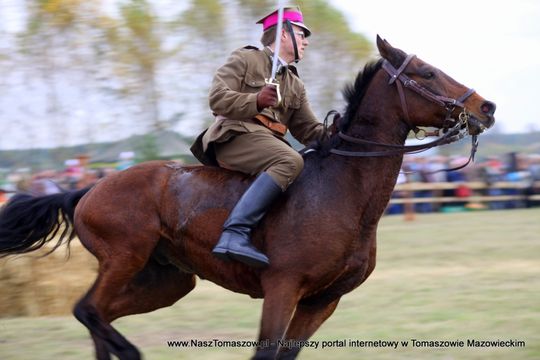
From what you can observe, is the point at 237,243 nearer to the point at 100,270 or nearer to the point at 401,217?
the point at 100,270

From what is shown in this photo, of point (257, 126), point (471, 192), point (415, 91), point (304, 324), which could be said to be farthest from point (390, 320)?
point (471, 192)

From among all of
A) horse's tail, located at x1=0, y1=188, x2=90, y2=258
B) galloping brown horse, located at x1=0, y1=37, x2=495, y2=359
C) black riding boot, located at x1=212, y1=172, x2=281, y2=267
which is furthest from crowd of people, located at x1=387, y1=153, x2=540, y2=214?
black riding boot, located at x1=212, y1=172, x2=281, y2=267

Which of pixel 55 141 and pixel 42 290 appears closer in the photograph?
pixel 42 290

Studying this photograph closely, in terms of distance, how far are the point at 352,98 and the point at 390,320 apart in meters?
3.26

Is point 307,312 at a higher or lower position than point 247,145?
lower

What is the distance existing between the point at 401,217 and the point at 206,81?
8.91 metres

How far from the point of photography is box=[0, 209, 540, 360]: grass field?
281 inches

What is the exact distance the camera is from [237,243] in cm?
558

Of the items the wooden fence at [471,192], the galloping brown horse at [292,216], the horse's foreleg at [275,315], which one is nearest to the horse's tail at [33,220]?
the galloping brown horse at [292,216]

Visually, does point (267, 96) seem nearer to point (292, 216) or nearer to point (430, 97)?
point (292, 216)

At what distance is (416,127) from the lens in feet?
19.1

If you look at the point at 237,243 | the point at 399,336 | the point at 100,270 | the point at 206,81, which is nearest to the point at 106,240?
the point at 100,270

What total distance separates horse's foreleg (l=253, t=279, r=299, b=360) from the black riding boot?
8.5 inches

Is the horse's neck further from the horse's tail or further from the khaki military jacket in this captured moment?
the horse's tail
